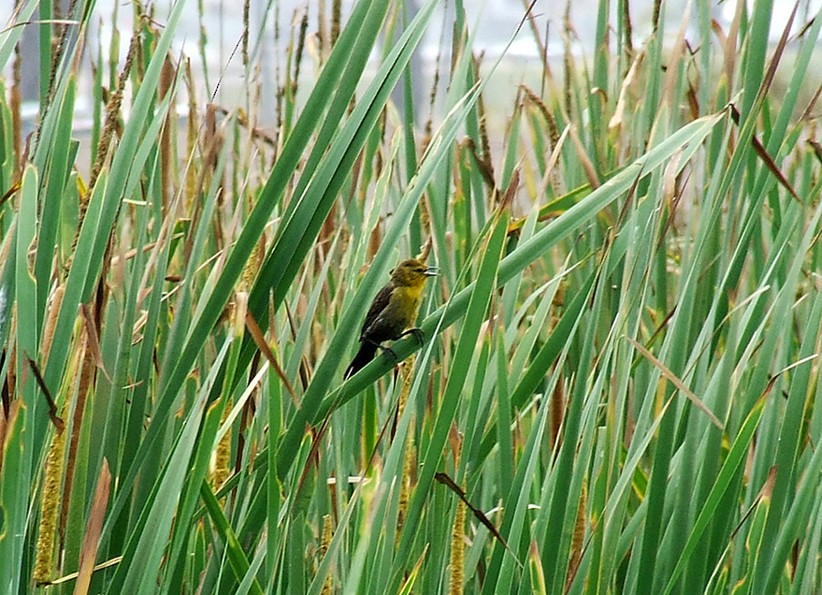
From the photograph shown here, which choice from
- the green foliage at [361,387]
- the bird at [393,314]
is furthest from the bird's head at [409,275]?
the green foliage at [361,387]

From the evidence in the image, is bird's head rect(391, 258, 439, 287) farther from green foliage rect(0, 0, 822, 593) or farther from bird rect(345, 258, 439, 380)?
green foliage rect(0, 0, 822, 593)

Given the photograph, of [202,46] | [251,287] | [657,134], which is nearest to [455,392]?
[251,287]

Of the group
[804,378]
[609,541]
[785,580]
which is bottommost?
[785,580]

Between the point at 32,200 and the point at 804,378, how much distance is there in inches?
26.6

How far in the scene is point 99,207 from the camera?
2.63ft

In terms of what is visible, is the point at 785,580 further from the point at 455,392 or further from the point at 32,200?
the point at 32,200

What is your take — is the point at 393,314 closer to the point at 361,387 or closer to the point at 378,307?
the point at 378,307

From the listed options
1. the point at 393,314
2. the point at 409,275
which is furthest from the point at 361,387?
the point at 393,314

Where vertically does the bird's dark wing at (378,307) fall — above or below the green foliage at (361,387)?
below

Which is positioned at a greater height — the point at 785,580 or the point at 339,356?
the point at 339,356

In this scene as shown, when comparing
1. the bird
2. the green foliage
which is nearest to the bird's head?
the bird

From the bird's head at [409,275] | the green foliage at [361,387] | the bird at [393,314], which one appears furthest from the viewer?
the bird at [393,314]

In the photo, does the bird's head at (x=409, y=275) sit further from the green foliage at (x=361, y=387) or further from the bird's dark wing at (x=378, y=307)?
the green foliage at (x=361, y=387)

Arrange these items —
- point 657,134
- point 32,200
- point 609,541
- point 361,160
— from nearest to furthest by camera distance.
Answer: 1. point 32,200
2. point 609,541
3. point 657,134
4. point 361,160
